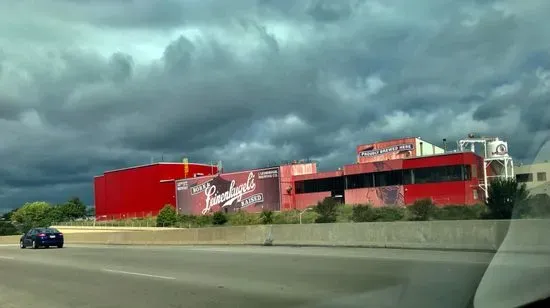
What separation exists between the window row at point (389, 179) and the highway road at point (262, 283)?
57306mm

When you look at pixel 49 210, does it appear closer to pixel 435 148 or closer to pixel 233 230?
pixel 435 148

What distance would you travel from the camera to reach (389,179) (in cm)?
7856

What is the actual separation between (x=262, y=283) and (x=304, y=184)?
7728 cm

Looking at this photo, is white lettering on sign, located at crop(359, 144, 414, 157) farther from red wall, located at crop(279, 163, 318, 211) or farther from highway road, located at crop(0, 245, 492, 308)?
highway road, located at crop(0, 245, 492, 308)

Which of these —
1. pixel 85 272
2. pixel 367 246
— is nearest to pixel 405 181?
pixel 367 246

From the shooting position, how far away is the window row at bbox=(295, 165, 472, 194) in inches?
2854

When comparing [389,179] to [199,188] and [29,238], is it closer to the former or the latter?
[199,188]

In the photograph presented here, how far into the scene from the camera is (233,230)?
99.8ft

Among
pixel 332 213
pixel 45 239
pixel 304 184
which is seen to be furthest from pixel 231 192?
pixel 45 239

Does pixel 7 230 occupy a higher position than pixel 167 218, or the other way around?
pixel 167 218

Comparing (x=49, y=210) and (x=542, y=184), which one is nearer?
(x=542, y=184)

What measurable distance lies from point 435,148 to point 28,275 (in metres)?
81.0

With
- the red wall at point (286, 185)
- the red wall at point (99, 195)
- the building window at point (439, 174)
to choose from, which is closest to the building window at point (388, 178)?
the building window at point (439, 174)

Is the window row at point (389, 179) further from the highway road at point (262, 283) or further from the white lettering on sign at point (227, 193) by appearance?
the highway road at point (262, 283)
